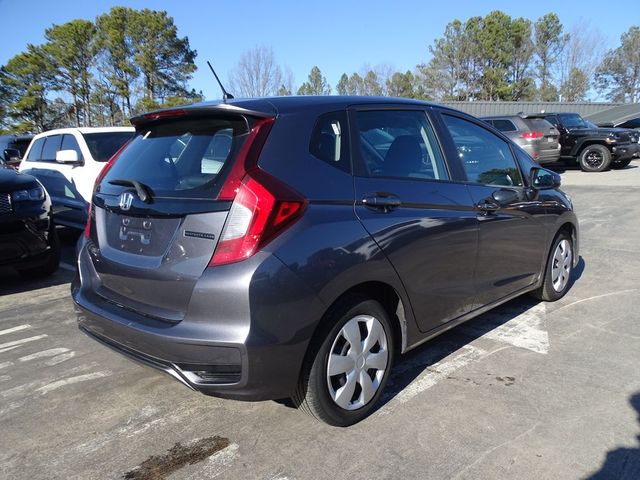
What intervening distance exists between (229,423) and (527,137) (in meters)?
15.2

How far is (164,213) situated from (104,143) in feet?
20.4

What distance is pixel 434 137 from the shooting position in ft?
11.4

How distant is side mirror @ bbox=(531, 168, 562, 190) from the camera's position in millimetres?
4414

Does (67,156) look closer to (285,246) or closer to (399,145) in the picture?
(399,145)

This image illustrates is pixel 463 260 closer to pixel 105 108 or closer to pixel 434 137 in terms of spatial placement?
pixel 434 137

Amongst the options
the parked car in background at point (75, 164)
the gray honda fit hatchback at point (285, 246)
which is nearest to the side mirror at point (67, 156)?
the parked car in background at point (75, 164)

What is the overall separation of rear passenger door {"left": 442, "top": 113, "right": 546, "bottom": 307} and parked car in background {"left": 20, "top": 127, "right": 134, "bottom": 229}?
555 cm

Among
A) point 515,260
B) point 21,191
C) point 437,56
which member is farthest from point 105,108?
point 515,260

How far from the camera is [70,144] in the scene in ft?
26.9

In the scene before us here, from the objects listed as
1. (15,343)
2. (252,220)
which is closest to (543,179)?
(252,220)

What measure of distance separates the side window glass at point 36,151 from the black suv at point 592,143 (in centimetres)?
1405

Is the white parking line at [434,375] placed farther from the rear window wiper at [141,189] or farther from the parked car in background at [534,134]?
the parked car in background at [534,134]

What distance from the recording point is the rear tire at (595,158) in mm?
17125

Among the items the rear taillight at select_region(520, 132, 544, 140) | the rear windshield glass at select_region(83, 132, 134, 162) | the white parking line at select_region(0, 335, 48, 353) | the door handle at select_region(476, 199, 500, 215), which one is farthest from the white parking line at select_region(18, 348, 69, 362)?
the rear taillight at select_region(520, 132, 544, 140)
